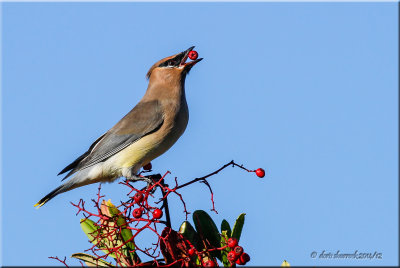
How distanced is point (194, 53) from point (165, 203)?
1.84 meters

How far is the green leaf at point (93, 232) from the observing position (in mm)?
3047

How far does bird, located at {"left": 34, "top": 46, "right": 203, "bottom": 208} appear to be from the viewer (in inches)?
177

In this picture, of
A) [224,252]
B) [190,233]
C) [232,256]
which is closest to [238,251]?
[232,256]

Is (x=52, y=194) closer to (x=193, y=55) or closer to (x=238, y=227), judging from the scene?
(x=193, y=55)

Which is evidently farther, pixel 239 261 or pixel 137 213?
pixel 137 213

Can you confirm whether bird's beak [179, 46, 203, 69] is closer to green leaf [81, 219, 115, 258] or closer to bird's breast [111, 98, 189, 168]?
bird's breast [111, 98, 189, 168]

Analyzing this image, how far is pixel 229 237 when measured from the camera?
2955 millimetres

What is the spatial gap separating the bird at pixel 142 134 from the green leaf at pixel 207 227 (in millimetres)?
1479

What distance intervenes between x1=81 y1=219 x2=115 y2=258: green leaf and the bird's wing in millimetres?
1409

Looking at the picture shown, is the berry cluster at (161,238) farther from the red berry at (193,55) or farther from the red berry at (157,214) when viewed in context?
the red berry at (193,55)

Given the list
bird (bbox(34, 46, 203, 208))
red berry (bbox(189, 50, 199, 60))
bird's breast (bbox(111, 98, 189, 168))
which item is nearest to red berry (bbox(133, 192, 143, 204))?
bird (bbox(34, 46, 203, 208))

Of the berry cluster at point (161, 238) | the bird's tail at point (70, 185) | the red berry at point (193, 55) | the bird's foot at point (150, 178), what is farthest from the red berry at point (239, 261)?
the red berry at point (193, 55)

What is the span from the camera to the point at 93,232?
3.06 meters

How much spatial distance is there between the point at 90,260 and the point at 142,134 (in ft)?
6.09
